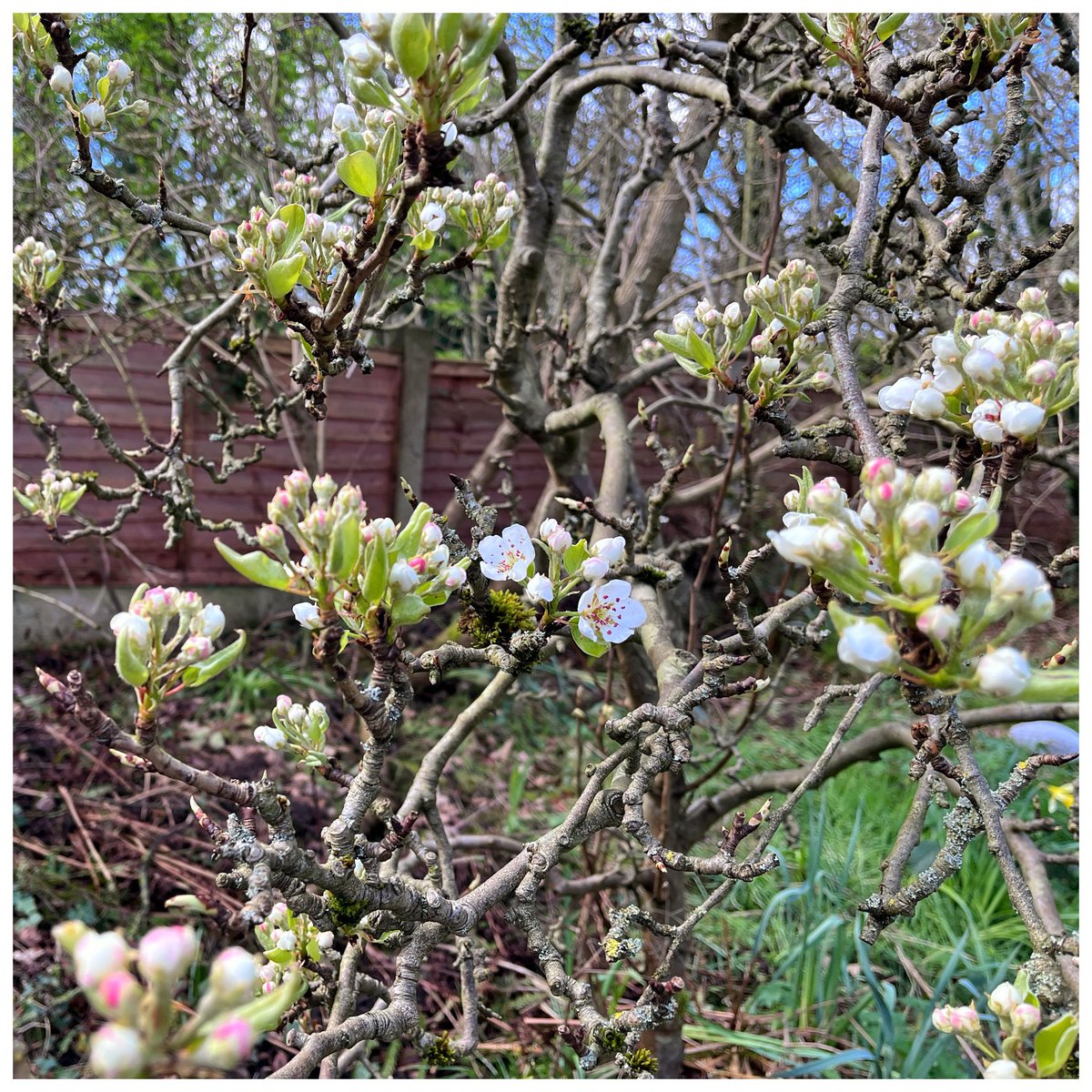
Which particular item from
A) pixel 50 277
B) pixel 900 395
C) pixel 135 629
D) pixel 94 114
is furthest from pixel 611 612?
pixel 50 277

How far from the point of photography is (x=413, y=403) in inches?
190

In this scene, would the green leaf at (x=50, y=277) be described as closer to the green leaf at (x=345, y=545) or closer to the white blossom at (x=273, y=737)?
the white blossom at (x=273, y=737)

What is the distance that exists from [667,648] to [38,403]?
3907 millimetres

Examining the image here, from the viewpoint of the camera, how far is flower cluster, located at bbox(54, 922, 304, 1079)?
0.43 metres

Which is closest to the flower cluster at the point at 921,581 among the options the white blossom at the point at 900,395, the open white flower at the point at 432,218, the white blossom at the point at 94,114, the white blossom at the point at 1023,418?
the white blossom at the point at 1023,418

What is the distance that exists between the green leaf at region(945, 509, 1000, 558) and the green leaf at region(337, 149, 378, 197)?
724mm

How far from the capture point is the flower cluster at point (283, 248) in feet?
3.01

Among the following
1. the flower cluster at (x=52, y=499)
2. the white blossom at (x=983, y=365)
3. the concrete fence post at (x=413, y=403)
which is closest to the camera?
the white blossom at (x=983, y=365)

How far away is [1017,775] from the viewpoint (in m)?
0.96

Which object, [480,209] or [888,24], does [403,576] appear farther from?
[888,24]

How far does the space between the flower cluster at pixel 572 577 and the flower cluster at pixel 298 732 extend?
28cm

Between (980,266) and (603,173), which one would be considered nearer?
(980,266)

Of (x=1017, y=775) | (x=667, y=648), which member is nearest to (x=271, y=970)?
(x=667, y=648)

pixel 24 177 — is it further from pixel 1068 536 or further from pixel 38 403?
pixel 1068 536
